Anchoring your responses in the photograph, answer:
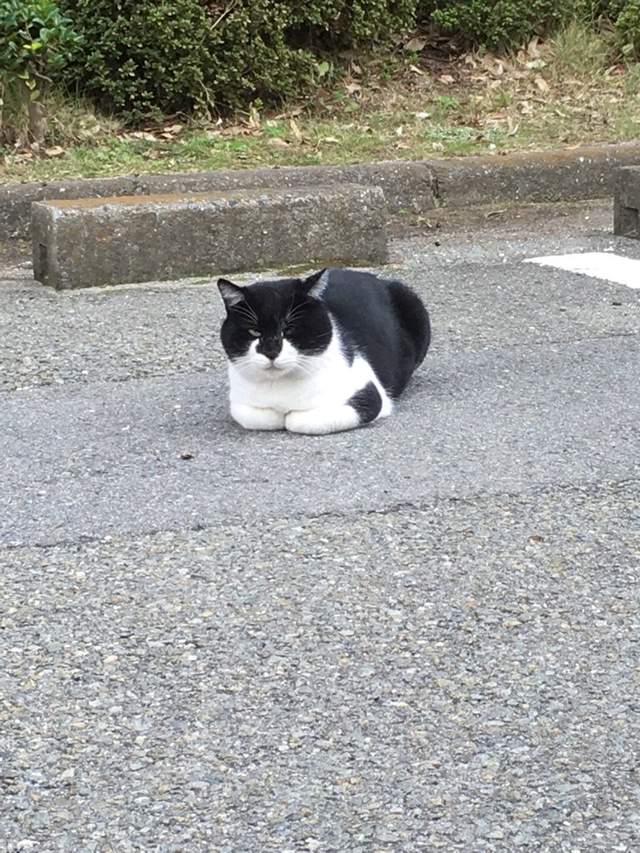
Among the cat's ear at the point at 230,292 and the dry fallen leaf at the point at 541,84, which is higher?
the cat's ear at the point at 230,292

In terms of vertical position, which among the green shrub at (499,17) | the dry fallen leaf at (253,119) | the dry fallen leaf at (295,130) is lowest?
the dry fallen leaf at (295,130)

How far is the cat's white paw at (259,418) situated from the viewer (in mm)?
4418

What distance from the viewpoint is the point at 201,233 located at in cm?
663

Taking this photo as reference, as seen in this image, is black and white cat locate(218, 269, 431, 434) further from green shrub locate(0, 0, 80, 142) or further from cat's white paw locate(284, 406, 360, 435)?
green shrub locate(0, 0, 80, 142)

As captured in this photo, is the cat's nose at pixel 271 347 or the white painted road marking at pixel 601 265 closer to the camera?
the cat's nose at pixel 271 347

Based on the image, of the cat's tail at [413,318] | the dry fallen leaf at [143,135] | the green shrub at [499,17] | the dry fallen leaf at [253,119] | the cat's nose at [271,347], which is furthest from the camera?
the green shrub at [499,17]

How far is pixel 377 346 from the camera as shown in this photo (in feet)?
15.3

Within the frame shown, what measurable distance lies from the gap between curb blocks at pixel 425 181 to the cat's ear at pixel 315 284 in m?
3.45

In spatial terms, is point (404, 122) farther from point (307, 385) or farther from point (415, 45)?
point (307, 385)

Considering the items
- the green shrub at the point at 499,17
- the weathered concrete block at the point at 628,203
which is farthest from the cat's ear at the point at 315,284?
the green shrub at the point at 499,17

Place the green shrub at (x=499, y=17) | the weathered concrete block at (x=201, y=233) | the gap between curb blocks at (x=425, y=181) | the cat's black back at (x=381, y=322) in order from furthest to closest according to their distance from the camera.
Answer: the green shrub at (x=499, y=17) → the gap between curb blocks at (x=425, y=181) → the weathered concrete block at (x=201, y=233) → the cat's black back at (x=381, y=322)

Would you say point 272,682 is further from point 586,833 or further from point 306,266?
point 306,266

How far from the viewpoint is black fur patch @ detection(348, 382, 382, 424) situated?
14.5 feet

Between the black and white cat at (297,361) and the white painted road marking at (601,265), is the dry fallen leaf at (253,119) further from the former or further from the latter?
the black and white cat at (297,361)
